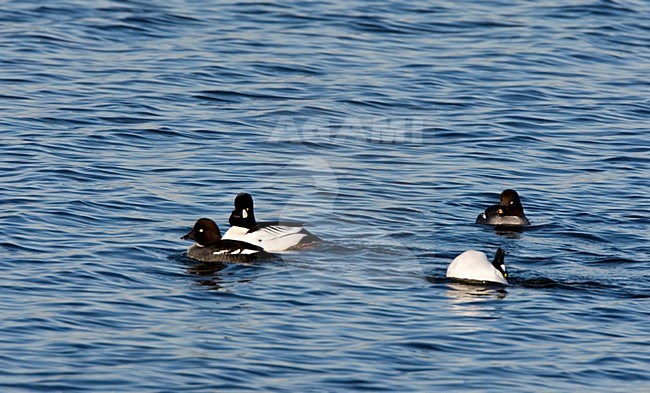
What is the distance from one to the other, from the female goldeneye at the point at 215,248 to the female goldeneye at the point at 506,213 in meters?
3.12

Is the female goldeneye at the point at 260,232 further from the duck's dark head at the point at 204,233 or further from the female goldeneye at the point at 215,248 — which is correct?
the duck's dark head at the point at 204,233

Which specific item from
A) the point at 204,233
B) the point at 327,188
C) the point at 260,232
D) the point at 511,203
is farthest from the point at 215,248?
the point at 511,203

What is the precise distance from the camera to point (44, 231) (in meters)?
14.8

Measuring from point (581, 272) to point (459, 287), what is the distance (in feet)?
5.21

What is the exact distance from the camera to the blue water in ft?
35.5

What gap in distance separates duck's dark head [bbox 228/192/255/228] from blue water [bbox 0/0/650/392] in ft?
2.37

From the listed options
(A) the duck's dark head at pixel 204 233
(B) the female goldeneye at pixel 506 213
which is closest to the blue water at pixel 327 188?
(B) the female goldeneye at pixel 506 213

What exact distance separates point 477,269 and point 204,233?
11.1 feet

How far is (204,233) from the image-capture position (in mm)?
14516

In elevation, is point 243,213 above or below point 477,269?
above

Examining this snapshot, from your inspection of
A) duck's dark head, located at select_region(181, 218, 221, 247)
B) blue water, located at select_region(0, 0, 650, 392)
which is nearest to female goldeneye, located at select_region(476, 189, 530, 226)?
blue water, located at select_region(0, 0, 650, 392)

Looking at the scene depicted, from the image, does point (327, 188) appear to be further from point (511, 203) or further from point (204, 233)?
point (204, 233)

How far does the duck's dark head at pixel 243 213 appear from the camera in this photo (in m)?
15.1

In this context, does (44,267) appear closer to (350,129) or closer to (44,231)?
(44,231)
